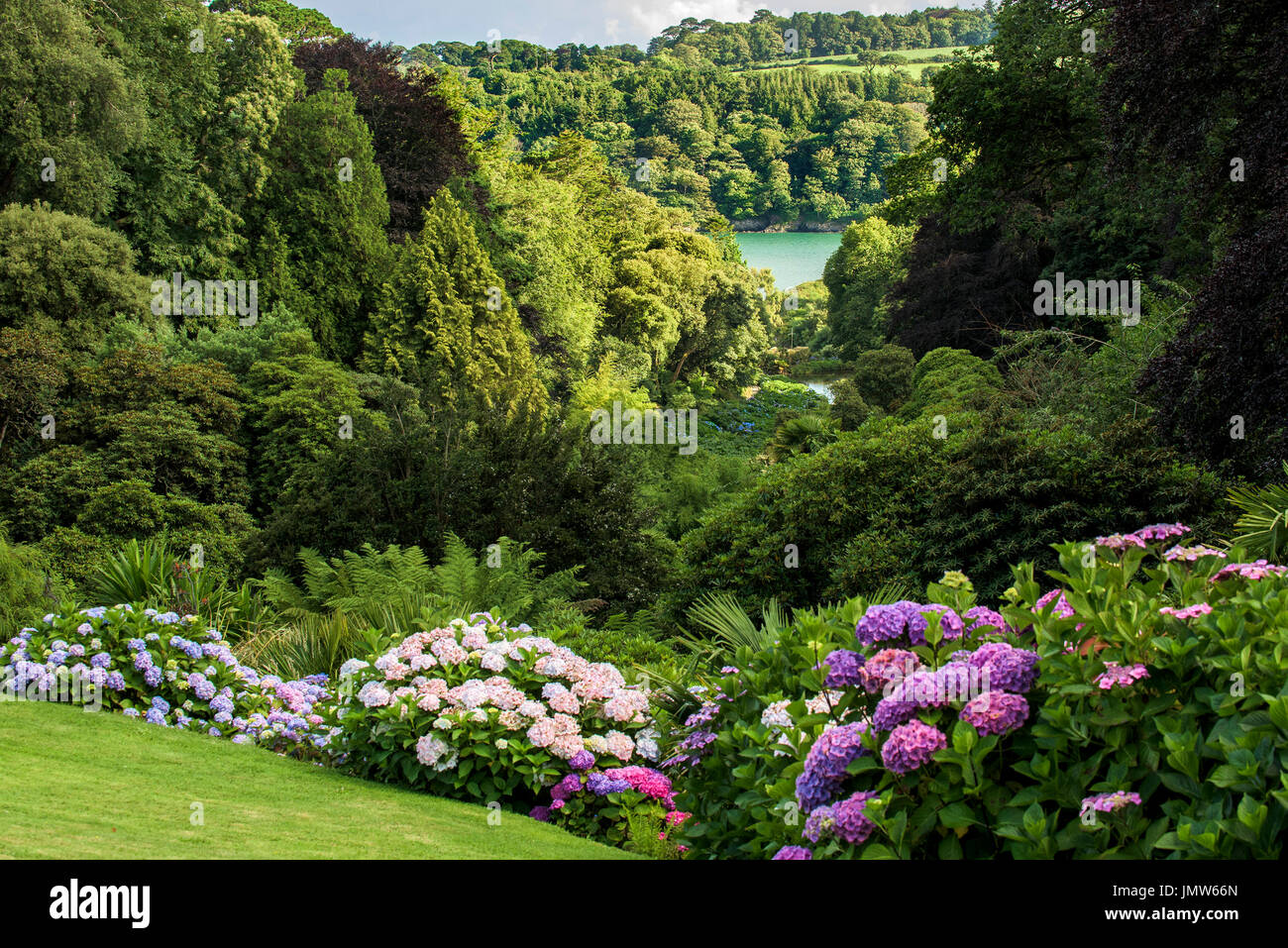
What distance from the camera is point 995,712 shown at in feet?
11.5

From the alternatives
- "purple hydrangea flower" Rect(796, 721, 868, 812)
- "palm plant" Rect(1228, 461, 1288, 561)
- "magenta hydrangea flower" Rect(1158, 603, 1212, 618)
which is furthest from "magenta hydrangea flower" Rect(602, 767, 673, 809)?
"palm plant" Rect(1228, 461, 1288, 561)

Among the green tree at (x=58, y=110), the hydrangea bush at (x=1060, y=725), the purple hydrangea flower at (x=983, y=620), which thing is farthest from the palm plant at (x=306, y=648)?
the green tree at (x=58, y=110)

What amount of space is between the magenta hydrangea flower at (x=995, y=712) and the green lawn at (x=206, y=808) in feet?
6.60

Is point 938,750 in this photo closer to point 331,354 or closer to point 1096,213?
point 1096,213

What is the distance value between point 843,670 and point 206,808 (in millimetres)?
3162

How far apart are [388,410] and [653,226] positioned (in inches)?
1613

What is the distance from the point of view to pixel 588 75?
315 ft

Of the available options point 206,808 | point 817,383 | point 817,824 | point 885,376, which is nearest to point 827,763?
point 817,824

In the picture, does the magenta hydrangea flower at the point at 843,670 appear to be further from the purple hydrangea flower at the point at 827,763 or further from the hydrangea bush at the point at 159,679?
the hydrangea bush at the point at 159,679

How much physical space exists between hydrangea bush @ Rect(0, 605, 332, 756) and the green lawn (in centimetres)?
47

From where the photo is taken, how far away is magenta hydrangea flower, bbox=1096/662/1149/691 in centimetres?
334

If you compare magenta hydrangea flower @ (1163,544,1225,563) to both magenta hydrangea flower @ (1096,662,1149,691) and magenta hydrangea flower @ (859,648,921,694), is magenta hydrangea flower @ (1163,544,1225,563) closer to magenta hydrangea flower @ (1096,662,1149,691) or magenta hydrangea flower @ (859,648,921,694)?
magenta hydrangea flower @ (1096,662,1149,691)
